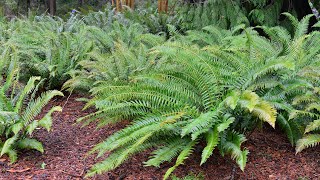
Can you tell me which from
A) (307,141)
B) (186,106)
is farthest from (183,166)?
(307,141)

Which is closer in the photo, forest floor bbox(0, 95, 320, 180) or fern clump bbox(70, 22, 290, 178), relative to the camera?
fern clump bbox(70, 22, 290, 178)

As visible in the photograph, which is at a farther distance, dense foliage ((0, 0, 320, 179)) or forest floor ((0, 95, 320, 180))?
forest floor ((0, 95, 320, 180))

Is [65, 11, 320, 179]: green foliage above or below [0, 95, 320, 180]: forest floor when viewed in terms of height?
above

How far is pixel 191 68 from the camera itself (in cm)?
340

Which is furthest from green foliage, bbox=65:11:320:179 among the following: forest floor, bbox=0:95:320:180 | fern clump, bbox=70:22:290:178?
forest floor, bbox=0:95:320:180

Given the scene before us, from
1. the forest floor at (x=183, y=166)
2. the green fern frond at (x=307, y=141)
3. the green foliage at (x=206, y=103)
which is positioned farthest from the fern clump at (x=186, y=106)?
the green fern frond at (x=307, y=141)

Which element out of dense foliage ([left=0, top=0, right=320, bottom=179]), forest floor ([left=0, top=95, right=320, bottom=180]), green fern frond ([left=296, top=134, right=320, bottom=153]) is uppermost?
dense foliage ([left=0, top=0, right=320, bottom=179])

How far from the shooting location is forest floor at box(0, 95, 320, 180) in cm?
308

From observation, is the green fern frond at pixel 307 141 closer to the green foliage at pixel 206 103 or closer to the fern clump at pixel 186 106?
the green foliage at pixel 206 103

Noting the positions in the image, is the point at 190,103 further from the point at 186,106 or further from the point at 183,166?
the point at 183,166

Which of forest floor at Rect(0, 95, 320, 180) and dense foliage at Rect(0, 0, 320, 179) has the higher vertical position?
dense foliage at Rect(0, 0, 320, 179)

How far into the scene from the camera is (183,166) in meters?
3.16

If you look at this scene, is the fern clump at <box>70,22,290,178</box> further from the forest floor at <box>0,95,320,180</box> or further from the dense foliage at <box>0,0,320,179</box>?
the forest floor at <box>0,95,320,180</box>

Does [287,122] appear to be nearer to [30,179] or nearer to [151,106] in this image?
[151,106]
